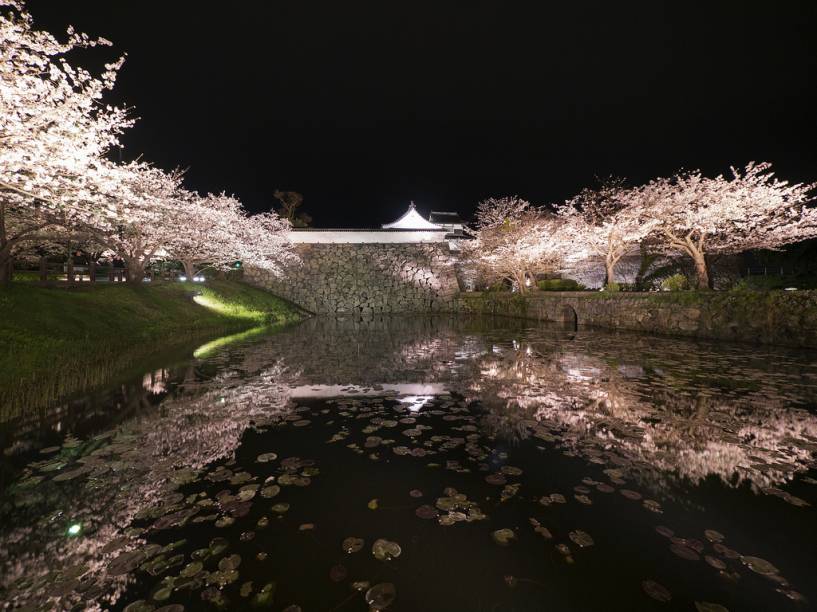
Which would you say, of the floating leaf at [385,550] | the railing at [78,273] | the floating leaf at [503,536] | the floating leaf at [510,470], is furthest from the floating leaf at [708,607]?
the railing at [78,273]

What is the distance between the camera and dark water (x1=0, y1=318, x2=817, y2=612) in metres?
2.46

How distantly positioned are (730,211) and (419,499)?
66.1ft

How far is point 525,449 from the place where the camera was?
4562 millimetres

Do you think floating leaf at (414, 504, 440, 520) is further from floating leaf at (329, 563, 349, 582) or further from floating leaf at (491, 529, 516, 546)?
floating leaf at (329, 563, 349, 582)

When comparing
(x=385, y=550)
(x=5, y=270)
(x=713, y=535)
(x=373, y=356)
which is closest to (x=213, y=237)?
(x=5, y=270)

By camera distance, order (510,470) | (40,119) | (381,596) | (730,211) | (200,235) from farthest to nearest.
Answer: (200,235)
(730,211)
(40,119)
(510,470)
(381,596)

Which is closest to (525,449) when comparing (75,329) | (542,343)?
(542,343)

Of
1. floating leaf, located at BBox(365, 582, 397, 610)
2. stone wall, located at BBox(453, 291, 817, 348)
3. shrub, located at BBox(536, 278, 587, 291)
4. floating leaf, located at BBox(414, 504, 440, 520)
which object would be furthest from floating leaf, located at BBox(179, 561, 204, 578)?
shrub, located at BBox(536, 278, 587, 291)

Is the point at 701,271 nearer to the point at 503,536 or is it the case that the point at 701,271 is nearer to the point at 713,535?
the point at 713,535

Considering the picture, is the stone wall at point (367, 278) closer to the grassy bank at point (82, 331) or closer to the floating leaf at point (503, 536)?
the grassy bank at point (82, 331)

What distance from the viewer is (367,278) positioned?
3938 centimetres

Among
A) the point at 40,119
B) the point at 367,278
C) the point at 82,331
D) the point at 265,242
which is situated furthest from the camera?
the point at 367,278

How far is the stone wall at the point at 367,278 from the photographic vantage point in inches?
1481

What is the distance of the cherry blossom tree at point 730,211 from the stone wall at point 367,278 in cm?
2174
